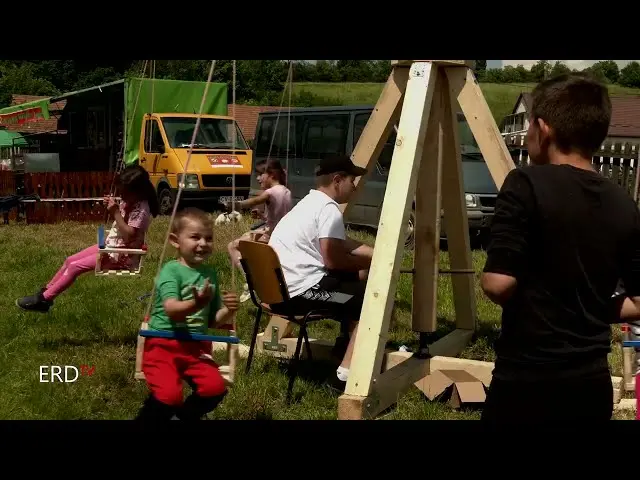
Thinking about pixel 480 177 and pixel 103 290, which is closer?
pixel 103 290

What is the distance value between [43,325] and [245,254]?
8.04ft

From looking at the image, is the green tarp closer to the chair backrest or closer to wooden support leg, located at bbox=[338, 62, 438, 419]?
the chair backrest

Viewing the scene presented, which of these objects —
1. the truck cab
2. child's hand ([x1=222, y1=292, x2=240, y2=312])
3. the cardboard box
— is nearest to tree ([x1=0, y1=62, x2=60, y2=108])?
the truck cab

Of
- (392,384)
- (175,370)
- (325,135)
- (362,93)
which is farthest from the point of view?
(362,93)

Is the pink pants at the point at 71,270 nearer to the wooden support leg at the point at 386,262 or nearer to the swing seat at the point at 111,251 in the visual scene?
the swing seat at the point at 111,251

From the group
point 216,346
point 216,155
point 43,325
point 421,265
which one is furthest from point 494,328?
point 216,155

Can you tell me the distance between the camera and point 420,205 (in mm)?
4445

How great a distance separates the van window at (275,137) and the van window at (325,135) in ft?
1.57

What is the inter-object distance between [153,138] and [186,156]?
0.83 meters

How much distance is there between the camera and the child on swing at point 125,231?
16.8ft

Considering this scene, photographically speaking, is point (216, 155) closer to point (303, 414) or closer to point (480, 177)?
point (480, 177)

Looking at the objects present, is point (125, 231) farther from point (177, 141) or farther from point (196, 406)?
point (177, 141)

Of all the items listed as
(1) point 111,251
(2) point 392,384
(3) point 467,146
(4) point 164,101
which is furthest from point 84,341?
(4) point 164,101
